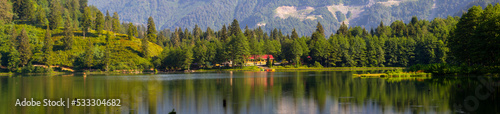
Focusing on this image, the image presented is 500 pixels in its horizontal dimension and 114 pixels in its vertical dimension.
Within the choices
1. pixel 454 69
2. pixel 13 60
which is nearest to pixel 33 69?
pixel 13 60

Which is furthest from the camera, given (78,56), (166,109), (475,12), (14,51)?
(78,56)

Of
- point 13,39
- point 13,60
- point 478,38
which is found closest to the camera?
point 478,38

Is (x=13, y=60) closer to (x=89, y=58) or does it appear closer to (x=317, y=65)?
(x=89, y=58)

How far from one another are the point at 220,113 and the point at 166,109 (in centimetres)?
658

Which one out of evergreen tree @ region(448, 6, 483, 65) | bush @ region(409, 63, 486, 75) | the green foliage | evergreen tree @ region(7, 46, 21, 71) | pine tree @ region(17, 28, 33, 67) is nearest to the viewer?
the green foliage

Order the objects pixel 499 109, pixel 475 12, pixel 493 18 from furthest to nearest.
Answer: pixel 475 12
pixel 493 18
pixel 499 109

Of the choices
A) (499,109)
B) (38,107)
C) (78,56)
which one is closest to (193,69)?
(78,56)

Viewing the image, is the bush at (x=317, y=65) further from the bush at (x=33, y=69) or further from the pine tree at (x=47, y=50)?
the pine tree at (x=47, y=50)

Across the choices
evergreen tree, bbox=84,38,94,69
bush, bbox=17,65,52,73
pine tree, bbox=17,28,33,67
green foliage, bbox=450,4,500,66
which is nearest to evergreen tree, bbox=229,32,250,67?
evergreen tree, bbox=84,38,94,69

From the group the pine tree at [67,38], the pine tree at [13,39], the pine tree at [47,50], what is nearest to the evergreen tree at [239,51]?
the pine tree at [67,38]

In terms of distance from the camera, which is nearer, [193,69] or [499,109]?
[499,109]

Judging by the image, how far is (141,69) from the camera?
19388cm

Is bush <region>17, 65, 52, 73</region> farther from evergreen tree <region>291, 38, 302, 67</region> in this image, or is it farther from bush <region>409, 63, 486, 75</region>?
bush <region>409, 63, 486, 75</region>

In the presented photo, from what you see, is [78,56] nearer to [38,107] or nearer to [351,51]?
[351,51]
